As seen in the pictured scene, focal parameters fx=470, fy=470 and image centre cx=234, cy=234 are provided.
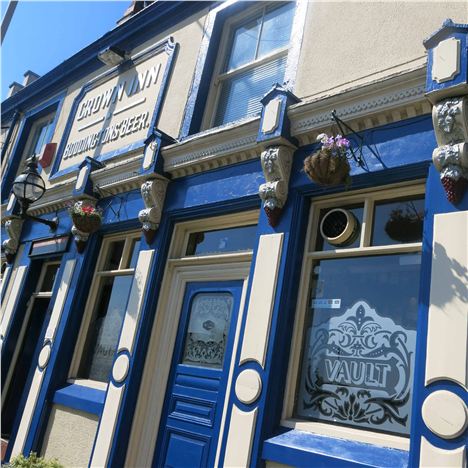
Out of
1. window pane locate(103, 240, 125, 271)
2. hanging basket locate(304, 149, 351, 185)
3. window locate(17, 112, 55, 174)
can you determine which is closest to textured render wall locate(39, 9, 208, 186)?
window pane locate(103, 240, 125, 271)

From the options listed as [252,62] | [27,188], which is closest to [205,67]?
[252,62]

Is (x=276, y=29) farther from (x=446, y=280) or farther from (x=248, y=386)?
(x=248, y=386)

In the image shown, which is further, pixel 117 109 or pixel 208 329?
pixel 117 109

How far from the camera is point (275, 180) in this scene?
4.53 m

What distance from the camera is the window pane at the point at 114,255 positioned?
6.62 metres

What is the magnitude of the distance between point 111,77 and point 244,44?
3045 mm

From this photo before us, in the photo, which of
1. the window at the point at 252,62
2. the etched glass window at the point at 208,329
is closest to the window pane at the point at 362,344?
the etched glass window at the point at 208,329

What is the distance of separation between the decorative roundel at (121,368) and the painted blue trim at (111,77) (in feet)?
9.84

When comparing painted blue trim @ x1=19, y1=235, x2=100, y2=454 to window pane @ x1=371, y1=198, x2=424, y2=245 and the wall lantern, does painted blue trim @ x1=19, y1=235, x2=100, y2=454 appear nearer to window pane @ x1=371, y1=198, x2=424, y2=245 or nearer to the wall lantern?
the wall lantern

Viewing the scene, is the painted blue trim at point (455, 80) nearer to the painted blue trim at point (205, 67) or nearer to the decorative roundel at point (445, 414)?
the decorative roundel at point (445, 414)

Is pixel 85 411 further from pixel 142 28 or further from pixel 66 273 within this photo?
pixel 142 28

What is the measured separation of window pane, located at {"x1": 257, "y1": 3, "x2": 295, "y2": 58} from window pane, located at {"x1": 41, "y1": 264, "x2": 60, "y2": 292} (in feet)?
15.7

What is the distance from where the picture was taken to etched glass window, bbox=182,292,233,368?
485 centimetres

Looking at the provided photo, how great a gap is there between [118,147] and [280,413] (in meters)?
4.86
